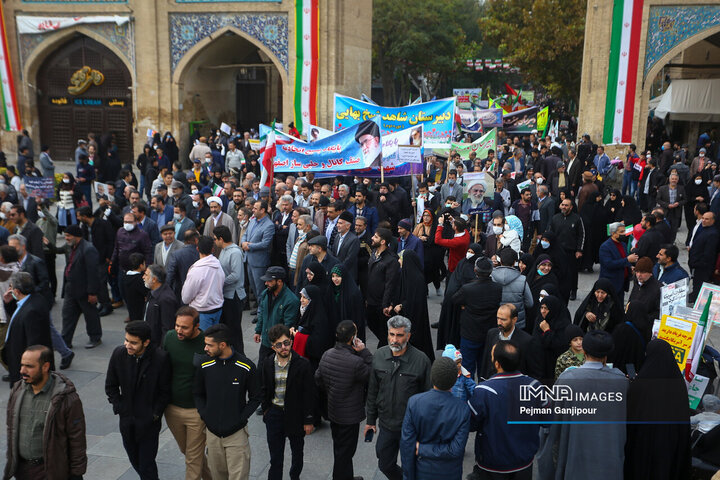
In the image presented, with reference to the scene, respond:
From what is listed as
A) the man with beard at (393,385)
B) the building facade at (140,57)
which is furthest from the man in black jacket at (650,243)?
the building facade at (140,57)

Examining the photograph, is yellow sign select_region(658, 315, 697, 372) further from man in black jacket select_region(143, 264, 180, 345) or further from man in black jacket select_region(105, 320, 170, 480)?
man in black jacket select_region(143, 264, 180, 345)

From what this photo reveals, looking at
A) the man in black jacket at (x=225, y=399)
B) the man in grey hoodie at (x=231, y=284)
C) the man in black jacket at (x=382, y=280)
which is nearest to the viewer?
the man in black jacket at (x=225, y=399)

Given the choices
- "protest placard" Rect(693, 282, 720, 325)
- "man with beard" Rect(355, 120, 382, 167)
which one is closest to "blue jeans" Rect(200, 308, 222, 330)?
"protest placard" Rect(693, 282, 720, 325)

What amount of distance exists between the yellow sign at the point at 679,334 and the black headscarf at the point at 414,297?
87.0 inches

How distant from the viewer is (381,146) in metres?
11.2

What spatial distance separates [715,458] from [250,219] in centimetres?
593

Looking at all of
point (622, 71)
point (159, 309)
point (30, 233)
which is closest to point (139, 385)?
point (159, 309)

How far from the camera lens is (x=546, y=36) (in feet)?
84.2

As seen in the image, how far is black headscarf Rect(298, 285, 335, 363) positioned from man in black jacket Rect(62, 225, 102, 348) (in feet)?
9.74

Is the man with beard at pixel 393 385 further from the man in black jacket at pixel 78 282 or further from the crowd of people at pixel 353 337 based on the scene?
the man in black jacket at pixel 78 282

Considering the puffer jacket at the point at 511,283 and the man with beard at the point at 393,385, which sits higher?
the puffer jacket at the point at 511,283

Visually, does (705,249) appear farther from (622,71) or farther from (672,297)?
(622,71)

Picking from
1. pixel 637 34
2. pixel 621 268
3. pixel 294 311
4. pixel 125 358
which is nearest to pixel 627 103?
pixel 637 34

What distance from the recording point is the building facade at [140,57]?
2070 cm
